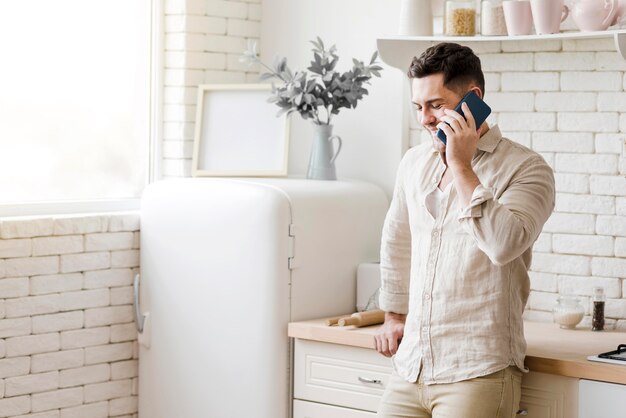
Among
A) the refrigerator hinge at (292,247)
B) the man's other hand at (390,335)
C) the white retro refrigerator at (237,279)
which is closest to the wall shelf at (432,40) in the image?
the white retro refrigerator at (237,279)

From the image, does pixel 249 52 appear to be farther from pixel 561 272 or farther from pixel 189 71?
pixel 561 272

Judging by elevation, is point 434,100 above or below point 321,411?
above

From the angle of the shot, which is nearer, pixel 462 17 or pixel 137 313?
pixel 462 17

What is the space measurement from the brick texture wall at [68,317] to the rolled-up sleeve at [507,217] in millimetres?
Result: 1802

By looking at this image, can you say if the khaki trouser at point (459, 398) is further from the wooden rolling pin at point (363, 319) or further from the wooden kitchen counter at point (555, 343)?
the wooden rolling pin at point (363, 319)

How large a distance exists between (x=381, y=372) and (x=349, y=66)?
137cm

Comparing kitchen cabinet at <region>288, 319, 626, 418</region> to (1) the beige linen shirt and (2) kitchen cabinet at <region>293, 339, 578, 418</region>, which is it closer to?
(2) kitchen cabinet at <region>293, 339, 578, 418</region>

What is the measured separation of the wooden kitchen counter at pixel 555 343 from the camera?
112 inches

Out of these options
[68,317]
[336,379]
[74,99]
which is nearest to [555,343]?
[336,379]

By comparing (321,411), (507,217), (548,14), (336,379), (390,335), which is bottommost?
(321,411)

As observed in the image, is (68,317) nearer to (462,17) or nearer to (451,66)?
(462,17)

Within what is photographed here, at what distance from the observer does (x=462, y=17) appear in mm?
3607

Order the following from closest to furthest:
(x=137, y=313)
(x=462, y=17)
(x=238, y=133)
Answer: (x=462, y=17)
(x=137, y=313)
(x=238, y=133)

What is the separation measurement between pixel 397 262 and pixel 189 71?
5.12ft
